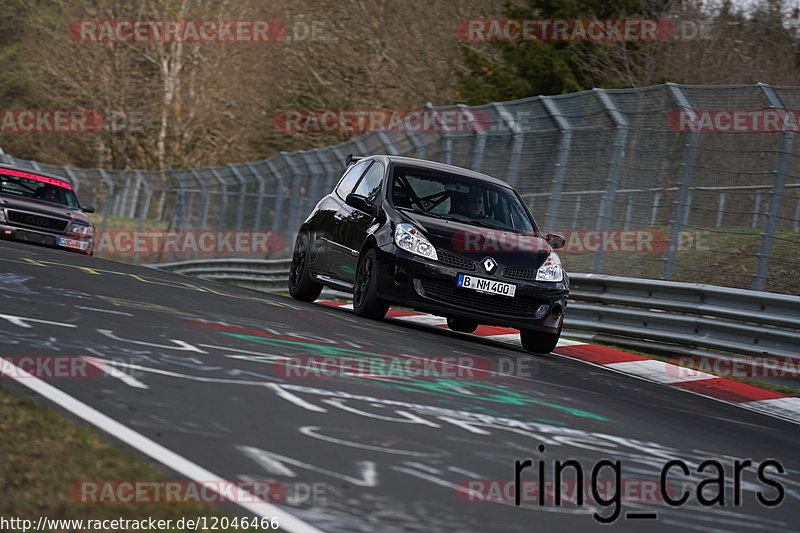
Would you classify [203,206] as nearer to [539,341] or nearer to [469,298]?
[539,341]

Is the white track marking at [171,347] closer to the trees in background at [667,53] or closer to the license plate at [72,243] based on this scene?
the license plate at [72,243]

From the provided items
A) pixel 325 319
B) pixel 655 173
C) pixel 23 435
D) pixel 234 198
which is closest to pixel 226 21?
pixel 234 198

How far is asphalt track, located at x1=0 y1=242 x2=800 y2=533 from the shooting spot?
4.78 meters

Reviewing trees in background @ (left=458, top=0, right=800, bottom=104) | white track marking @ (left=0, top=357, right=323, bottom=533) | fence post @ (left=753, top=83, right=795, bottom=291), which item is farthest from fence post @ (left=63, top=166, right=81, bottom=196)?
white track marking @ (left=0, top=357, right=323, bottom=533)

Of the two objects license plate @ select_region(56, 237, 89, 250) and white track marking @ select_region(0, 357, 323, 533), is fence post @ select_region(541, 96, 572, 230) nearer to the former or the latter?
license plate @ select_region(56, 237, 89, 250)

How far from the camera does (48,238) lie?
806 inches

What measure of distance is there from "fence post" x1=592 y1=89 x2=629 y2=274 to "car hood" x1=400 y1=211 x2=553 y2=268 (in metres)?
3.03

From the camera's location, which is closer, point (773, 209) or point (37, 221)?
point (773, 209)

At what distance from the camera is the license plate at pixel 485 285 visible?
11.3 m

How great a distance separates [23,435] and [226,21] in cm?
4692

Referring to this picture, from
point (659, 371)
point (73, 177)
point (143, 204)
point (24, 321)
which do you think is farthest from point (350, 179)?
point (73, 177)

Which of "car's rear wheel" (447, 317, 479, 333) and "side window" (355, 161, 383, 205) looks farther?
"car's rear wheel" (447, 317, 479, 333)

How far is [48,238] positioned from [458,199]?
10082 millimetres

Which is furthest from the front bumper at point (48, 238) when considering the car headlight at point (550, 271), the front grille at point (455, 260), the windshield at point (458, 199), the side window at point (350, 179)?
the car headlight at point (550, 271)
